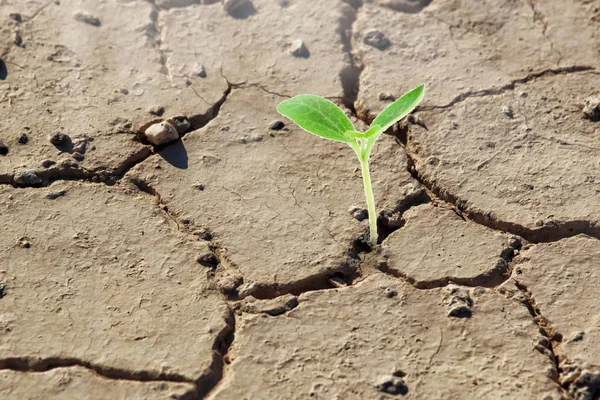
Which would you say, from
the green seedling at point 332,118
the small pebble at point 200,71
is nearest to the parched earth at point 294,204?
the small pebble at point 200,71

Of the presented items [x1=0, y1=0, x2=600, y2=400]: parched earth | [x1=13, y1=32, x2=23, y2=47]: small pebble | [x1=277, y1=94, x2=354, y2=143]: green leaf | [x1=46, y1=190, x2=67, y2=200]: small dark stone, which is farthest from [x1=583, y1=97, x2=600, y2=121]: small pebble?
[x1=13, y1=32, x2=23, y2=47]: small pebble

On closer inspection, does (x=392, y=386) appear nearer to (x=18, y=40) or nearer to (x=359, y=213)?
(x=359, y=213)

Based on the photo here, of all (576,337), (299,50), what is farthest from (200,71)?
(576,337)

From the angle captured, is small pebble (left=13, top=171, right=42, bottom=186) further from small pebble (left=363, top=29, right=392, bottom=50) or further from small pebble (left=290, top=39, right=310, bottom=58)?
small pebble (left=363, top=29, right=392, bottom=50)

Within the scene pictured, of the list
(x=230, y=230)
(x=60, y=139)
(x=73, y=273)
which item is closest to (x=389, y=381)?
(x=230, y=230)

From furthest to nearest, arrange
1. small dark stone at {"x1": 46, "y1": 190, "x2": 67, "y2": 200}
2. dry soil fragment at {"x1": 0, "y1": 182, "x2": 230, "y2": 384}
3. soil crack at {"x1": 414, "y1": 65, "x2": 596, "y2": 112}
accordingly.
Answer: soil crack at {"x1": 414, "y1": 65, "x2": 596, "y2": 112}, small dark stone at {"x1": 46, "y1": 190, "x2": 67, "y2": 200}, dry soil fragment at {"x1": 0, "y1": 182, "x2": 230, "y2": 384}

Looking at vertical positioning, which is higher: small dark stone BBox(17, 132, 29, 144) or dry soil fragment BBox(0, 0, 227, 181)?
dry soil fragment BBox(0, 0, 227, 181)

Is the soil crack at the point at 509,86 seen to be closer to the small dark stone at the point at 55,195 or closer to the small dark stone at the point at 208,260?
the small dark stone at the point at 208,260

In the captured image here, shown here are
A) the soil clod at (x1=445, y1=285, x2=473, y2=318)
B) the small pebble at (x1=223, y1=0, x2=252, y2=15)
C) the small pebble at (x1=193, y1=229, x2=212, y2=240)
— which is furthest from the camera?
the small pebble at (x1=223, y1=0, x2=252, y2=15)
